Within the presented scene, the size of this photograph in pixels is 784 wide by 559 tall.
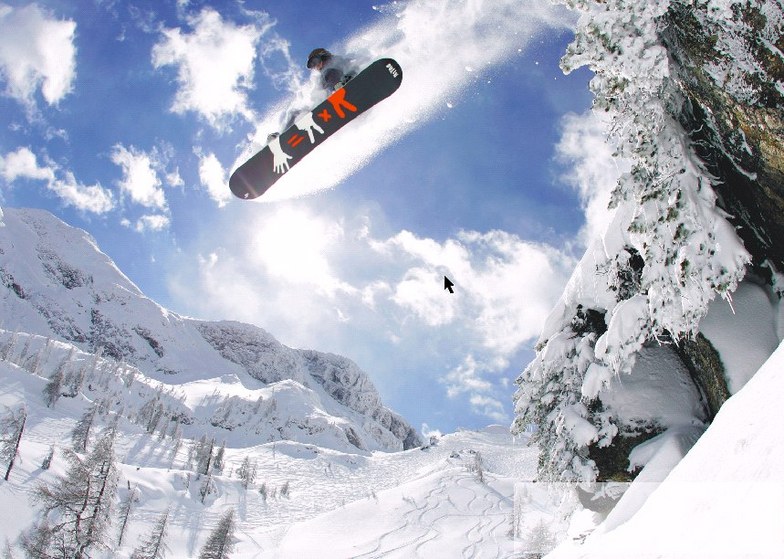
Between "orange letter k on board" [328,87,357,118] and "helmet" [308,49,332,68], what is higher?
"helmet" [308,49,332,68]

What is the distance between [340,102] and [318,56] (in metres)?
1.25

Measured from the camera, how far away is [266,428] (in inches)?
6216

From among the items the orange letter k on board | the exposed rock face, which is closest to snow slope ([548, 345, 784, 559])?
the exposed rock face

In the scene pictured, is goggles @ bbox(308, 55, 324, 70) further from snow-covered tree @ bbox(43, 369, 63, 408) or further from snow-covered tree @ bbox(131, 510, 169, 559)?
snow-covered tree @ bbox(43, 369, 63, 408)

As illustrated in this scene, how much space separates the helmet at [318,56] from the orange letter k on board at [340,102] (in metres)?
0.95

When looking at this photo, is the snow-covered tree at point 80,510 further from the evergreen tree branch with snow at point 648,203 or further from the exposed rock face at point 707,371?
the exposed rock face at point 707,371

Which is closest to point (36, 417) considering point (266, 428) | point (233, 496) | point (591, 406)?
point (233, 496)

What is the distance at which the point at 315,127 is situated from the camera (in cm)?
1033

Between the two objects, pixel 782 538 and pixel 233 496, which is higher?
pixel 233 496

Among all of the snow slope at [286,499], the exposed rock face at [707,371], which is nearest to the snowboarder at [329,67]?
the exposed rock face at [707,371]

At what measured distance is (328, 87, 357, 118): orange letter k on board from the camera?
10039mm

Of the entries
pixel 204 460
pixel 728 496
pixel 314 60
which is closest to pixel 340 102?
pixel 314 60

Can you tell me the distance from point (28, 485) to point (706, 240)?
185 ft

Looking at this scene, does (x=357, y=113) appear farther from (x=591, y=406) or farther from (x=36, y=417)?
(x=36, y=417)
